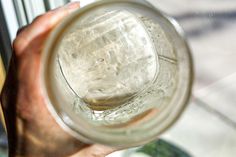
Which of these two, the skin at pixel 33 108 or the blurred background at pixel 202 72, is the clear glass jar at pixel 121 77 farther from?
the blurred background at pixel 202 72

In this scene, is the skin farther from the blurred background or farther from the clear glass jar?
the blurred background

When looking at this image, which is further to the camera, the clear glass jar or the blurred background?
the blurred background

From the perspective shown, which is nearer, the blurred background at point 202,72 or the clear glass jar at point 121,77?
the clear glass jar at point 121,77

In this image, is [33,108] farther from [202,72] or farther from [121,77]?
[202,72]

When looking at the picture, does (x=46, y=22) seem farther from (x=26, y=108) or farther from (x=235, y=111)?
(x=235, y=111)

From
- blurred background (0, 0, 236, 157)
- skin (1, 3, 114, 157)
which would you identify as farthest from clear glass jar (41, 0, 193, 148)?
blurred background (0, 0, 236, 157)

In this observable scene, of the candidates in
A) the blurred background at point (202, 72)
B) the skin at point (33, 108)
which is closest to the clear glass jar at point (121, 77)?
the skin at point (33, 108)
